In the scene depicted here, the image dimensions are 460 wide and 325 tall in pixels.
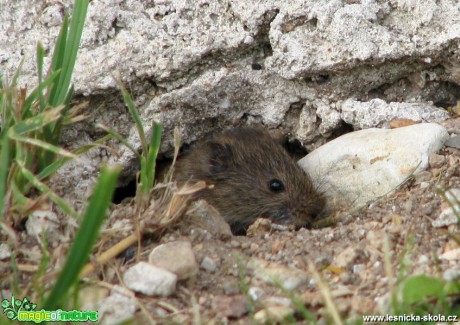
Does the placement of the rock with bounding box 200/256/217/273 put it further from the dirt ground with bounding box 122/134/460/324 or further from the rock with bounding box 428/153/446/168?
the rock with bounding box 428/153/446/168

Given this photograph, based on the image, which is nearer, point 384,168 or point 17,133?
point 17,133

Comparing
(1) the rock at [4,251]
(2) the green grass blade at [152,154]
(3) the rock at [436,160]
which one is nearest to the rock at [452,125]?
(3) the rock at [436,160]

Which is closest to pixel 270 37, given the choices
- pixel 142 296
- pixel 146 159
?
pixel 146 159

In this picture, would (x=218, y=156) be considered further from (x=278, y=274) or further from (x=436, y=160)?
(x=278, y=274)

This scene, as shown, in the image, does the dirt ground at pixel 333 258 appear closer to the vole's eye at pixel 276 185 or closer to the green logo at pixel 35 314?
the green logo at pixel 35 314

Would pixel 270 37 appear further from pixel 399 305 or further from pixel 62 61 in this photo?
pixel 399 305

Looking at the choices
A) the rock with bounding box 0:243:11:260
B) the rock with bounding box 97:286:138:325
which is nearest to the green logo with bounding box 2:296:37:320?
the rock with bounding box 97:286:138:325
